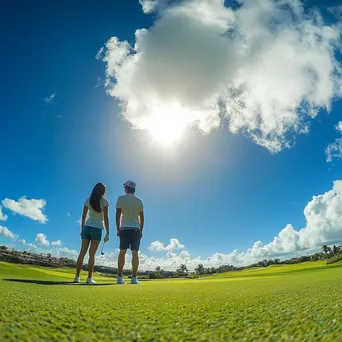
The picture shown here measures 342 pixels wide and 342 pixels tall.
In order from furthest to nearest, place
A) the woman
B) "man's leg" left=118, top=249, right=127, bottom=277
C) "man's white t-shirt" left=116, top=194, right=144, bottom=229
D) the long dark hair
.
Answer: "man's white t-shirt" left=116, top=194, right=144, bottom=229 → the long dark hair → "man's leg" left=118, top=249, right=127, bottom=277 → the woman

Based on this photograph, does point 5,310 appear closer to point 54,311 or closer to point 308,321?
point 54,311

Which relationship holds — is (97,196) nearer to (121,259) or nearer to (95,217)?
(95,217)

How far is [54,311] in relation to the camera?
1600 mm

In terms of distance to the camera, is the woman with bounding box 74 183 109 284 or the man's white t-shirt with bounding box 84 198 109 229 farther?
the man's white t-shirt with bounding box 84 198 109 229

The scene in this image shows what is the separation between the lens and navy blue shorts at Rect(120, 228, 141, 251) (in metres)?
7.57

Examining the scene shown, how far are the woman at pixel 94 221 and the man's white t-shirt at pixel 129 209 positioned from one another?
1.61ft

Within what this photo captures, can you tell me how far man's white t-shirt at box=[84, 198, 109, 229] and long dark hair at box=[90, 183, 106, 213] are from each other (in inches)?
3.4

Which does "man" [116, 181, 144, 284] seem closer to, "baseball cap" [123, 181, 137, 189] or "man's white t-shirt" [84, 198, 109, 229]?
"baseball cap" [123, 181, 137, 189]

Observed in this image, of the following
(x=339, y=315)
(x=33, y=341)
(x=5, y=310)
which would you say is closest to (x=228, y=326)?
(x=339, y=315)

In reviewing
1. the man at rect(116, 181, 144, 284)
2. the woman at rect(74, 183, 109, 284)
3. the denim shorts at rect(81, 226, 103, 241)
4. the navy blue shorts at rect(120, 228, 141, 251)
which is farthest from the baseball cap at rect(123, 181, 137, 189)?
the denim shorts at rect(81, 226, 103, 241)

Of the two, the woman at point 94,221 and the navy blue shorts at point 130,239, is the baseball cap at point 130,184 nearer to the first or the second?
the woman at point 94,221

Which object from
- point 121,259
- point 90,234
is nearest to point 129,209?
point 90,234

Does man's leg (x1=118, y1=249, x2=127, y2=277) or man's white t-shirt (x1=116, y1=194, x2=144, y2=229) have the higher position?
man's white t-shirt (x1=116, y1=194, x2=144, y2=229)

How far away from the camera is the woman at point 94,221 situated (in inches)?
289
